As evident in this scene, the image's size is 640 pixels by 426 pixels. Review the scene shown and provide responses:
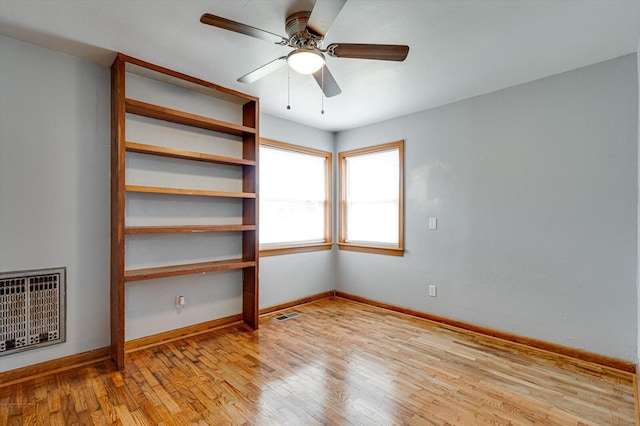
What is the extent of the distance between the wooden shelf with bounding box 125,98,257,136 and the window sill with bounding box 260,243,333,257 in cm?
148

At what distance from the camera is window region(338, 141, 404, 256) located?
425 cm

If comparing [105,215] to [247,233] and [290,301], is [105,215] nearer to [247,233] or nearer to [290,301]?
[247,233]

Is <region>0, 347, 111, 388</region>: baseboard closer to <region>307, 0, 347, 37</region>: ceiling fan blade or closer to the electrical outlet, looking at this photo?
the electrical outlet

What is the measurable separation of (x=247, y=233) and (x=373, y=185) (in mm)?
1945

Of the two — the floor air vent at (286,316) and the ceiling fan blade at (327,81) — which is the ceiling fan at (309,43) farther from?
the floor air vent at (286,316)

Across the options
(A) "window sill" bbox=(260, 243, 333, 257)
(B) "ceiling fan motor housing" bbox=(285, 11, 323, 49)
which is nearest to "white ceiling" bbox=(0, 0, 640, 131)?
(B) "ceiling fan motor housing" bbox=(285, 11, 323, 49)

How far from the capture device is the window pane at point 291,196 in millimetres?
4164

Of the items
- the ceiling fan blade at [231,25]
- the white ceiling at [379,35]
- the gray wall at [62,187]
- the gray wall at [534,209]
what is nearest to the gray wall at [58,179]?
the gray wall at [62,187]

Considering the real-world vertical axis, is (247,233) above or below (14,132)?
below

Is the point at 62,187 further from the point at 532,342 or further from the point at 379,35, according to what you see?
the point at 532,342

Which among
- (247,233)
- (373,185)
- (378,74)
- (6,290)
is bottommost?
(6,290)

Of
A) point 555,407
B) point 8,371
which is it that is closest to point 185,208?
point 8,371

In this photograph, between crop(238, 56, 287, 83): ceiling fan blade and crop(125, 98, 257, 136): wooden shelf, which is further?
crop(125, 98, 257, 136): wooden shelf

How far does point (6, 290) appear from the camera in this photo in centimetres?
234
